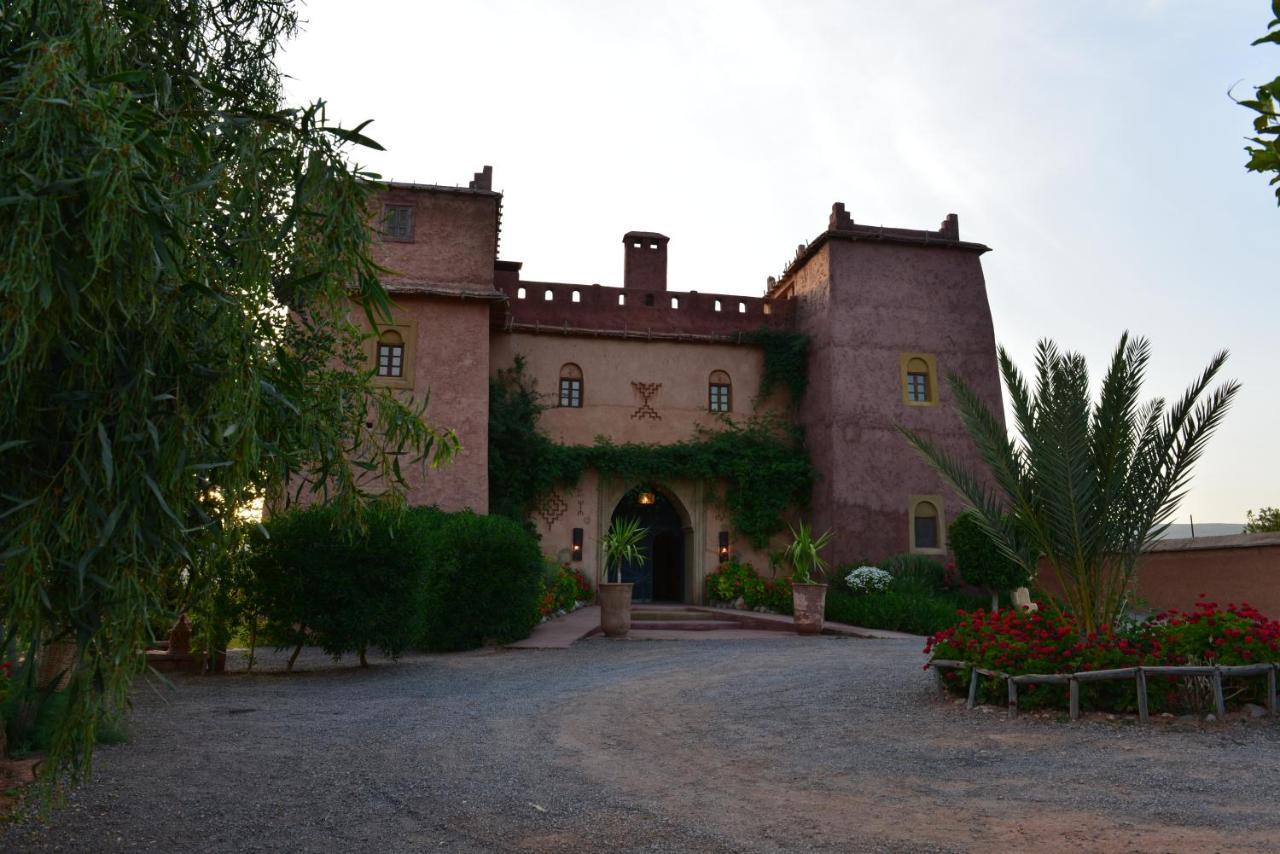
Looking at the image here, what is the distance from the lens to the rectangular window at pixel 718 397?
19656 mm

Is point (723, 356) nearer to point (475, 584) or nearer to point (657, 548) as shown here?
point (657, 548)

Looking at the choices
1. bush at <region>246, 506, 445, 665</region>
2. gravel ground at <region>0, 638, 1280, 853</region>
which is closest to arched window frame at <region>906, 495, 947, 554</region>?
gravel ground at <region>0, 638, 1280, 853</region>

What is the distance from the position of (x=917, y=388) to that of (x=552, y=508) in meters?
8.02

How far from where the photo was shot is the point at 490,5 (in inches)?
274

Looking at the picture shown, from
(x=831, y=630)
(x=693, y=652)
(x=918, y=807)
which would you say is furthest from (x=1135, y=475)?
(x=831, y=630)

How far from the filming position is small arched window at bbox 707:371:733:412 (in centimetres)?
1966

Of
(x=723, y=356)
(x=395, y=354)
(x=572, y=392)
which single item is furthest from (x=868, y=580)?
(x=395, y=354)

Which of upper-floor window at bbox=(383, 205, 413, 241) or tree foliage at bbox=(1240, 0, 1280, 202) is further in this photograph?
upper-floor window at bbox=(383, 205, 413, 241)

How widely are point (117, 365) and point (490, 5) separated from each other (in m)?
4.92

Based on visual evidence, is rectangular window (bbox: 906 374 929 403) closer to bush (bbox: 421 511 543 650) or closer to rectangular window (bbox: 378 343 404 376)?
bush (bbox: 421 511 543 650)

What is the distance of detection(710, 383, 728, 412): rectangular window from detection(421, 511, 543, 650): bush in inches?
317

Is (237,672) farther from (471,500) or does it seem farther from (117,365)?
(117,365)

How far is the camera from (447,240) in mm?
17109

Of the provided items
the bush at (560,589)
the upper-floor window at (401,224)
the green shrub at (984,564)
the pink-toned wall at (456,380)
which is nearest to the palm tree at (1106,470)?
the green shrub at (984,564)
